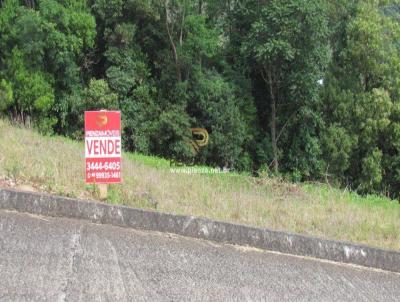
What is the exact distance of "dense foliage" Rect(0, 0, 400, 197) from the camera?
63.3ft

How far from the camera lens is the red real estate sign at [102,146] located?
614cm

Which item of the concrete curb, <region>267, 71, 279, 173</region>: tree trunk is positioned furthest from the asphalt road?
<region>267, 71, 279, 173</region>: tree trunk

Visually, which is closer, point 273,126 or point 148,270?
point 148,270

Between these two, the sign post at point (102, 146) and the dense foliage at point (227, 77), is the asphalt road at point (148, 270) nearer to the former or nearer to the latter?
the sign post at point (102, 146)

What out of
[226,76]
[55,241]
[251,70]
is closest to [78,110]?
[226,76]

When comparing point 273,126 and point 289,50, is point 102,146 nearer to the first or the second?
point 289,50

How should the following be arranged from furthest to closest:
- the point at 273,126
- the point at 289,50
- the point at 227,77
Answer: the point at 273,126
the point at 227,77
the point at 289,50

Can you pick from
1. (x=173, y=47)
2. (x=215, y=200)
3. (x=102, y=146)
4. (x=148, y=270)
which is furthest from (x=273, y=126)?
(x=148, y=270)

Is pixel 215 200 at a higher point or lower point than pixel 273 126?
higher

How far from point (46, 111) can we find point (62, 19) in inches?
126

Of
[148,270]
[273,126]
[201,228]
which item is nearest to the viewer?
[148,270]

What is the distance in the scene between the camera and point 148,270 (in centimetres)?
487

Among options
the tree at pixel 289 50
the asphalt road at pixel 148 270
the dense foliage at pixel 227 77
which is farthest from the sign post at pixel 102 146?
the tree at pixel 289 50

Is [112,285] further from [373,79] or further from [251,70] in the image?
[373,79]
